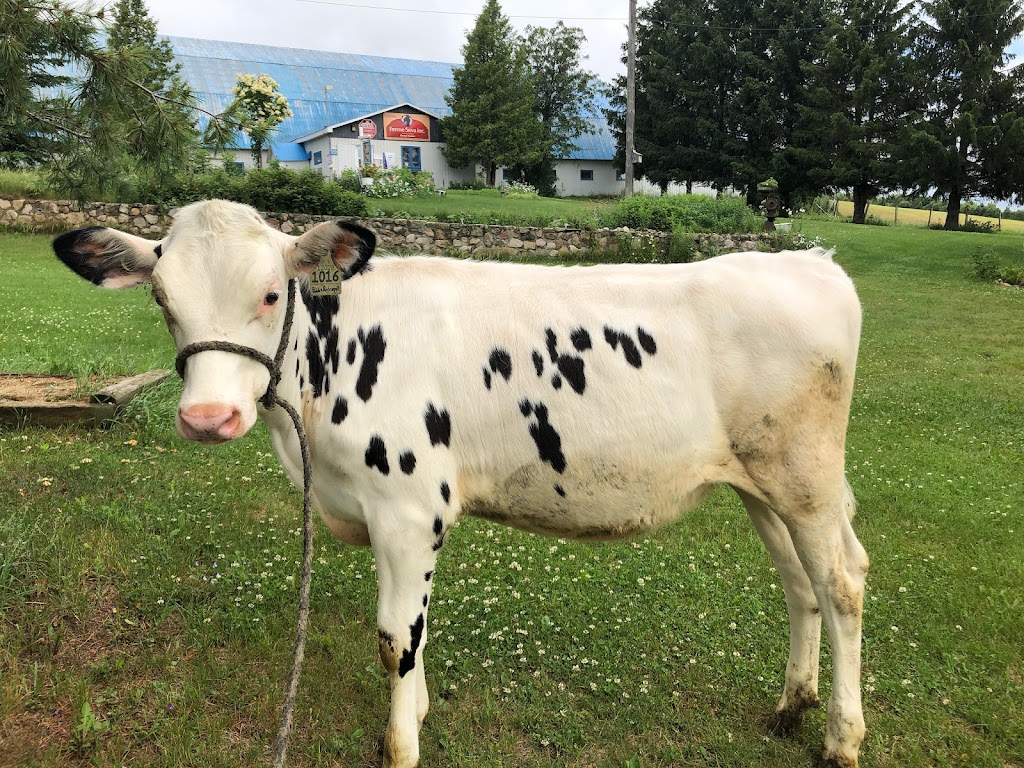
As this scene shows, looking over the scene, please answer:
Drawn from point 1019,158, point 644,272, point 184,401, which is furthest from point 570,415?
point 1019,158

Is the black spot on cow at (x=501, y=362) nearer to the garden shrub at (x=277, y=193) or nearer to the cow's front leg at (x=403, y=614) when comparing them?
the cow's front leg at (x=403, y=614)

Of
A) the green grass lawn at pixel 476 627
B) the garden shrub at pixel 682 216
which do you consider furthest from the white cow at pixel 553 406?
the garden shrub at pixel 682 216

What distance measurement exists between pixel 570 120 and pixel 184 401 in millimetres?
58990

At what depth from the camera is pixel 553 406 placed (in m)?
3.21

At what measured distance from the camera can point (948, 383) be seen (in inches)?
405

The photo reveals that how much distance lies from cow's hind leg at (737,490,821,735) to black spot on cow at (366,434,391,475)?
1.87 meters

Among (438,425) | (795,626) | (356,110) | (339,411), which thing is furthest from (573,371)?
(356,110)

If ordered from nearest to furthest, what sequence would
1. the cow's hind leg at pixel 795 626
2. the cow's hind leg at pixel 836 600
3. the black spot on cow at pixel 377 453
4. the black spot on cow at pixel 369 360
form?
the black spot on cow at pixel 377 453 < the black spot on cow at pixel 369 360 < the cow's hind leg at pixel 836 600 < the cow's hind leg at pixel 795 626

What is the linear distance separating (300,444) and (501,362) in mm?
960

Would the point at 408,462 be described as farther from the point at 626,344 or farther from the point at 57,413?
the point at 57,413

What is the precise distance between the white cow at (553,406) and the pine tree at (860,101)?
134 ft

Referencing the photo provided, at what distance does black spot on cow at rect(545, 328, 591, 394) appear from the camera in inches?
127

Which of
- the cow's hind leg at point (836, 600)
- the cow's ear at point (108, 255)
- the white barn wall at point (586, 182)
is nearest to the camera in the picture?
the cow's ear at point (108, 255)

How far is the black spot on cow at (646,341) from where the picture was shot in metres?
3.23
